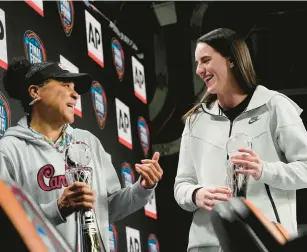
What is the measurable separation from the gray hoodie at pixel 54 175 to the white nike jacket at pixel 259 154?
22 cm

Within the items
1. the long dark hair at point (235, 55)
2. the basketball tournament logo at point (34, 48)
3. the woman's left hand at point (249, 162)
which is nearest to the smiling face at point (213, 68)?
the long dark hair at point (235, 55)

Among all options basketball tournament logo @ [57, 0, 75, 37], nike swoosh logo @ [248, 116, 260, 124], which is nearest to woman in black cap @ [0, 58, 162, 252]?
nike swoosh logo @ [248, 116, 260, 124]

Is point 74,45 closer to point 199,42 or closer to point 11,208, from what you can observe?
point 199,42

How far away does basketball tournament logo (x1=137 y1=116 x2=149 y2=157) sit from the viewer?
4.42 meters

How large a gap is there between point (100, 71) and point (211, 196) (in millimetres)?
2188

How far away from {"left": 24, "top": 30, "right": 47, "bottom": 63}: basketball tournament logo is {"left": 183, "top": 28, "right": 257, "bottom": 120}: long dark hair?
3.31 feet

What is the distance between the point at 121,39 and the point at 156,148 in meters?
0.96

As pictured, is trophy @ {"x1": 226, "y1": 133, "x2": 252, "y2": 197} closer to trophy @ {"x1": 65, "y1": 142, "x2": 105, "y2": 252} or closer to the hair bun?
trophy @ {"x1": 65, "y1": 142, "x2": 105, "y2": 252}

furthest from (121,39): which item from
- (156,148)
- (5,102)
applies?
A: (5,102)

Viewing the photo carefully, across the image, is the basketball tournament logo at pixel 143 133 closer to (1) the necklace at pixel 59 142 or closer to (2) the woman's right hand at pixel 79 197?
(1) the necklace at pixel 59 142

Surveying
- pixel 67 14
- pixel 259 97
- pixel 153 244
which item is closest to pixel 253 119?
pixel 259 97

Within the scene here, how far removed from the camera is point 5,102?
2.42m

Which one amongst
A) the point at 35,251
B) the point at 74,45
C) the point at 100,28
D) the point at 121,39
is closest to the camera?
the point at 35,251

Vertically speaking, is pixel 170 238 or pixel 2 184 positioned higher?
pixel 2 184
